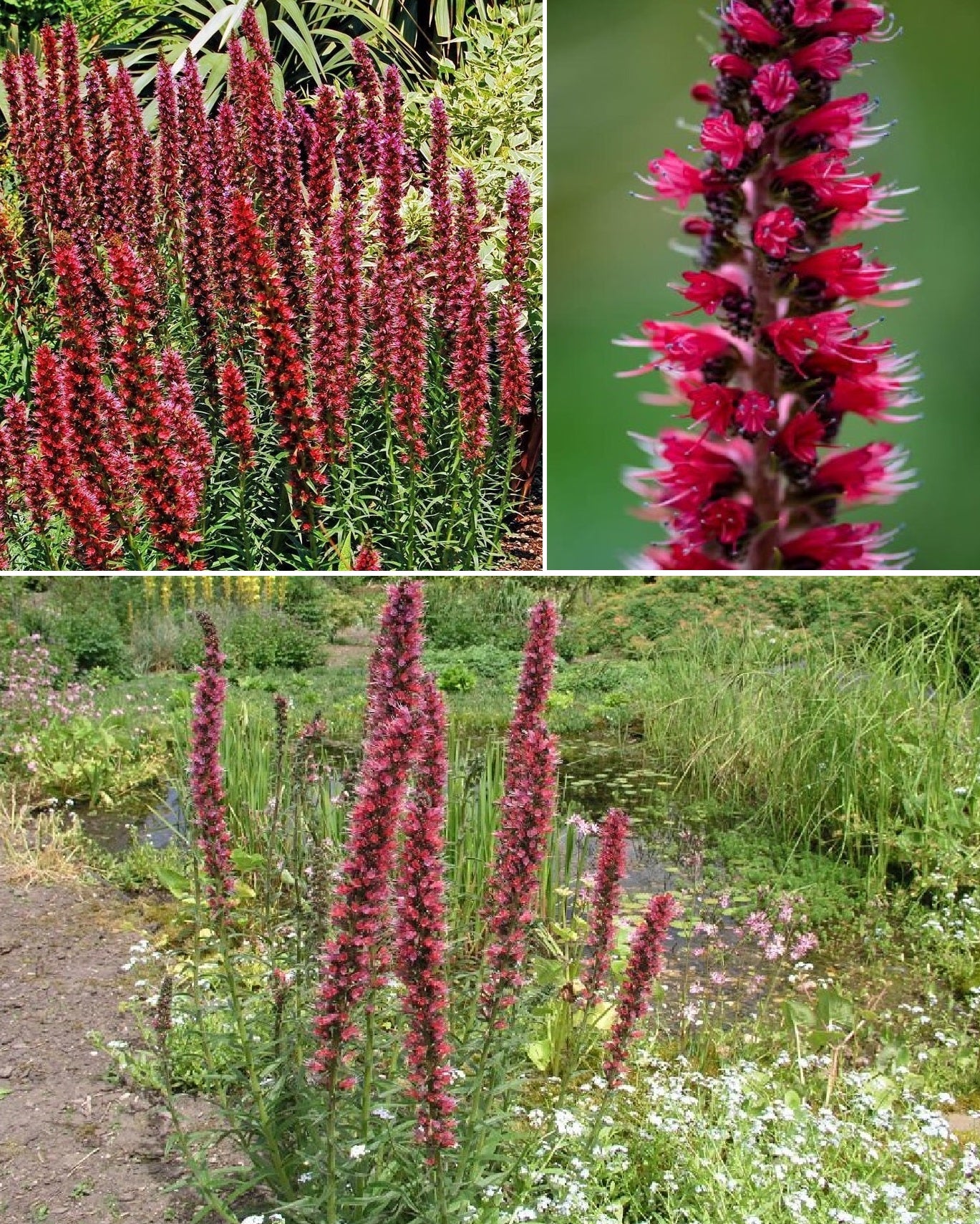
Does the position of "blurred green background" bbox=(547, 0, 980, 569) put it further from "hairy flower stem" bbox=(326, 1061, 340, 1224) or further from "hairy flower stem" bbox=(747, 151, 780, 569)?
"hairy flower stem" bbox=(326, 1061, 340, 1224)

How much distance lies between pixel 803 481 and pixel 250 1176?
1461mm

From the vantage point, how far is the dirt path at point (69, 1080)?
2.11 metres

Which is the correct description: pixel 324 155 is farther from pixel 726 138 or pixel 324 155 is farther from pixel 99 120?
pixel 726 138

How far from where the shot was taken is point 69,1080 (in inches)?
98.0

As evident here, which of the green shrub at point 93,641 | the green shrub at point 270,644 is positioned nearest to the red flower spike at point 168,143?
the green shrub at point 270,644

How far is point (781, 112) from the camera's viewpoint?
1.68 meters

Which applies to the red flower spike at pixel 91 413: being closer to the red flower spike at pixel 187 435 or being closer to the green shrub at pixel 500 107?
the red flower spike at pixel 187 435

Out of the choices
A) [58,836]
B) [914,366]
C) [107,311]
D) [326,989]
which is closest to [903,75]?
[914,366]

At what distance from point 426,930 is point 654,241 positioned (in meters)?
2.18

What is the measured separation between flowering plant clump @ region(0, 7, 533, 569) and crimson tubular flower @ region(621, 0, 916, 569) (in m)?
1.84

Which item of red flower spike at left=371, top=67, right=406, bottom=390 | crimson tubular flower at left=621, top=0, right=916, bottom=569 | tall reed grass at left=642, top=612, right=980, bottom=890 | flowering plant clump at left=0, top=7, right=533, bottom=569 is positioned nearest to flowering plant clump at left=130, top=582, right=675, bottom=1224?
crimson tubular flower at left=621, top=0, right=916, bottom=569

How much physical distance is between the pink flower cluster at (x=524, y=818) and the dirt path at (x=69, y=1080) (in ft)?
2.43

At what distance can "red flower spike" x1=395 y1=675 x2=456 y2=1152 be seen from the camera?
1.43 m

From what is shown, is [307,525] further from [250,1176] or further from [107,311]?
[250,1176]
